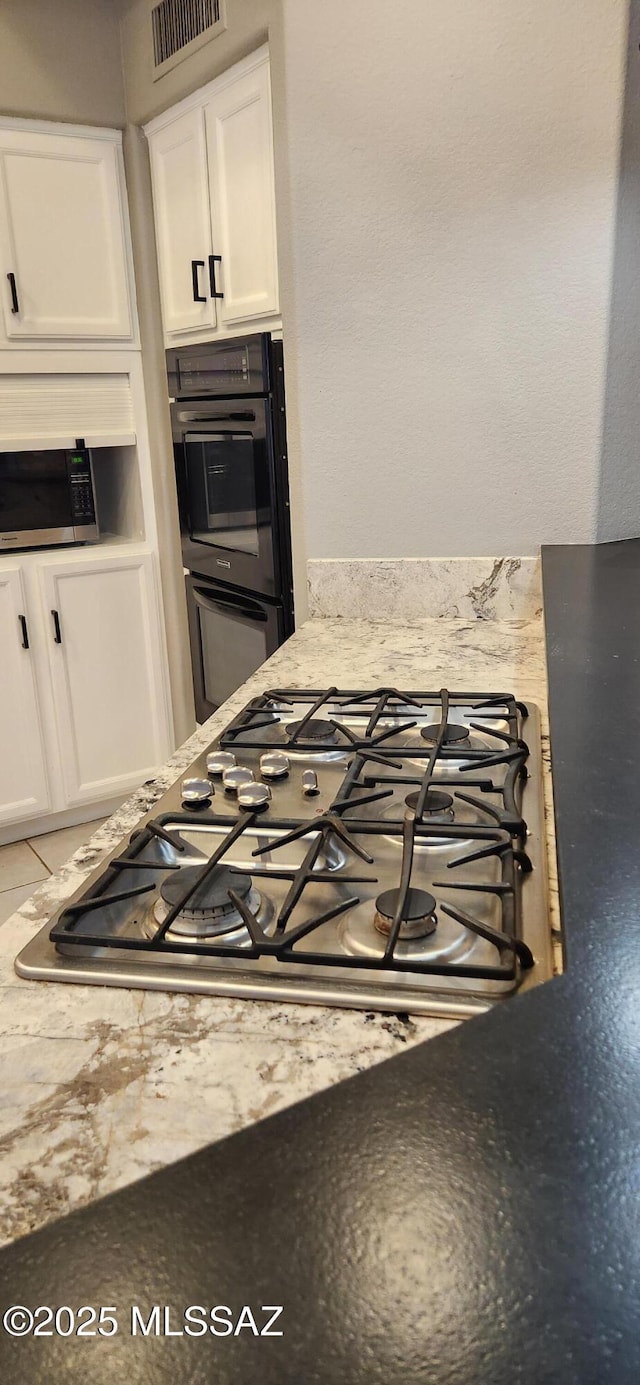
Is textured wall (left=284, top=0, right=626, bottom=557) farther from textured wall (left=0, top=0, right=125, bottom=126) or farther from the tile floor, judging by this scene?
the tile floor

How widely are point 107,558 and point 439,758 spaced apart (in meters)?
1.94

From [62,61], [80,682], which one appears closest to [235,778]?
[80,682]

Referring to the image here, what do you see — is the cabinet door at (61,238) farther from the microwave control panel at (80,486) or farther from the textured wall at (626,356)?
the textured wall at (626,356)

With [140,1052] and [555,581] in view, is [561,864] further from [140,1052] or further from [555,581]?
[555,581]

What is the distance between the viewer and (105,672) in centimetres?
284

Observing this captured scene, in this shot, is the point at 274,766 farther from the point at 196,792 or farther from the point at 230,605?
the point at 230,605

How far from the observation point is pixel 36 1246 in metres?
0.37

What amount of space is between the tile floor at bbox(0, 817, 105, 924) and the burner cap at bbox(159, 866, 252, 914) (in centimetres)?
182

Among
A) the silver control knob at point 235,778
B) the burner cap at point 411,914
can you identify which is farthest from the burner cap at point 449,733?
the burner cap at point 411,914

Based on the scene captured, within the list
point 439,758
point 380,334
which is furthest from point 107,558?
point 439,758

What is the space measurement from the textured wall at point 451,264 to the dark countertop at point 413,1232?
1.36m

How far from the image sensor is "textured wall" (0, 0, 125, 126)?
7.78ft

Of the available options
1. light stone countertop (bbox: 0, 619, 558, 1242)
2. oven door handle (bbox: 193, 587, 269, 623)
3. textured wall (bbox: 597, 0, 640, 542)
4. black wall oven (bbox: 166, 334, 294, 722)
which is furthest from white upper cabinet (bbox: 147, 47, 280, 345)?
light stone countertop (bbox: 0, 619, 558, 1242)

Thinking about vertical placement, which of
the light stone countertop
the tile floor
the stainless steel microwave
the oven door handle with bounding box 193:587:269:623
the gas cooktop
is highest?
the stainless steel microwave
